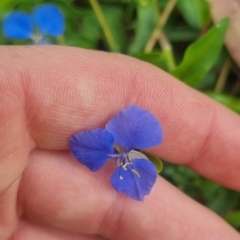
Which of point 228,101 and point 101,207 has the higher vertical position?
point 228,101

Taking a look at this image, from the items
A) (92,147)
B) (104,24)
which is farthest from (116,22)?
(92,147)

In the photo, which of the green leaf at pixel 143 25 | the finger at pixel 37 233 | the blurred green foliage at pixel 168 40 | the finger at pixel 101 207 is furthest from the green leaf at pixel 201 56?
the finger at pixel 37 233

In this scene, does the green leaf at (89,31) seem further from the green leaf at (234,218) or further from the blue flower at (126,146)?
the green leaf at (234,218)

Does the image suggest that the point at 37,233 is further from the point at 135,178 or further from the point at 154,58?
the point at 154,58

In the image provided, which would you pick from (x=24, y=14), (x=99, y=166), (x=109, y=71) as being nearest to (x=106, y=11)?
(x=24, y=14)

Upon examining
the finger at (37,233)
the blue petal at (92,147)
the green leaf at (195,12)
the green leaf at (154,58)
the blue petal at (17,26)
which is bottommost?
the finger at (37,233)

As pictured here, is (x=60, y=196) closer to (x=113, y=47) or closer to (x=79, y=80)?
(x=79, y=80)
